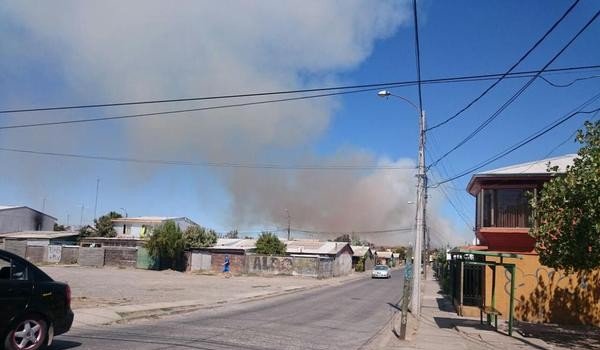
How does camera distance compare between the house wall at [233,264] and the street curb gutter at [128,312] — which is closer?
the street curb gutter at [128,312]

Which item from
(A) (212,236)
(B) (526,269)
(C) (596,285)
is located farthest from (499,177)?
(A) (212,236)

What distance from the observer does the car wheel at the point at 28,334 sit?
8.17 metres

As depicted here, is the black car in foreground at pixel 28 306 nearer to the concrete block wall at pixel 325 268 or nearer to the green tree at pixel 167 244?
the green tree at pixel 167 244

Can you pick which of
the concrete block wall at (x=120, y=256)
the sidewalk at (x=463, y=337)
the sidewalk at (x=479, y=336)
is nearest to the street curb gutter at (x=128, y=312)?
the sidewalk at (x=479, y=336)

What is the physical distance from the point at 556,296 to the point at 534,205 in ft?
21.0

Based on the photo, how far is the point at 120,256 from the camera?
186 feet

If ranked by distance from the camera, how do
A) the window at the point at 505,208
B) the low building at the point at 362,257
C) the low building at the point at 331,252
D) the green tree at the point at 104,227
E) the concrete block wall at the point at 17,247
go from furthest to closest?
1. the low building at the point at 362,257
2. the green tree at the point at 104,227
3. the low building at the point at 331,252
4. the concrete block wall at the point at 17,247
5. the window at the point at 505,208

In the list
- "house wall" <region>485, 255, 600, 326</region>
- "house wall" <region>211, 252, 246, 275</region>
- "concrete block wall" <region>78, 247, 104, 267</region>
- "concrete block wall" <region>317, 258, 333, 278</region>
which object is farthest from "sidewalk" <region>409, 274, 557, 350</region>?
"concrete block wall" <region>78, 247, 104, 267</region>

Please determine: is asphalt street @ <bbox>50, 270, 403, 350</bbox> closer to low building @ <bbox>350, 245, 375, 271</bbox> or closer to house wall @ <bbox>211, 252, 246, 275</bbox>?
house wall @ <bbox>211, 252, 246, 275</bbox>

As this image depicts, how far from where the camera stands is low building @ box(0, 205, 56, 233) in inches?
3221

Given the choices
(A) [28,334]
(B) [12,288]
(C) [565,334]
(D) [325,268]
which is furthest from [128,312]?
(D) [325,268]

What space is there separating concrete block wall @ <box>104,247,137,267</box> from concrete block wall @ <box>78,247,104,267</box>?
0.50 metres

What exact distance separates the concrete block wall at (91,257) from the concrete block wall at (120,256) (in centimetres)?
50

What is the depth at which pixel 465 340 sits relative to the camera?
14.2 metres
